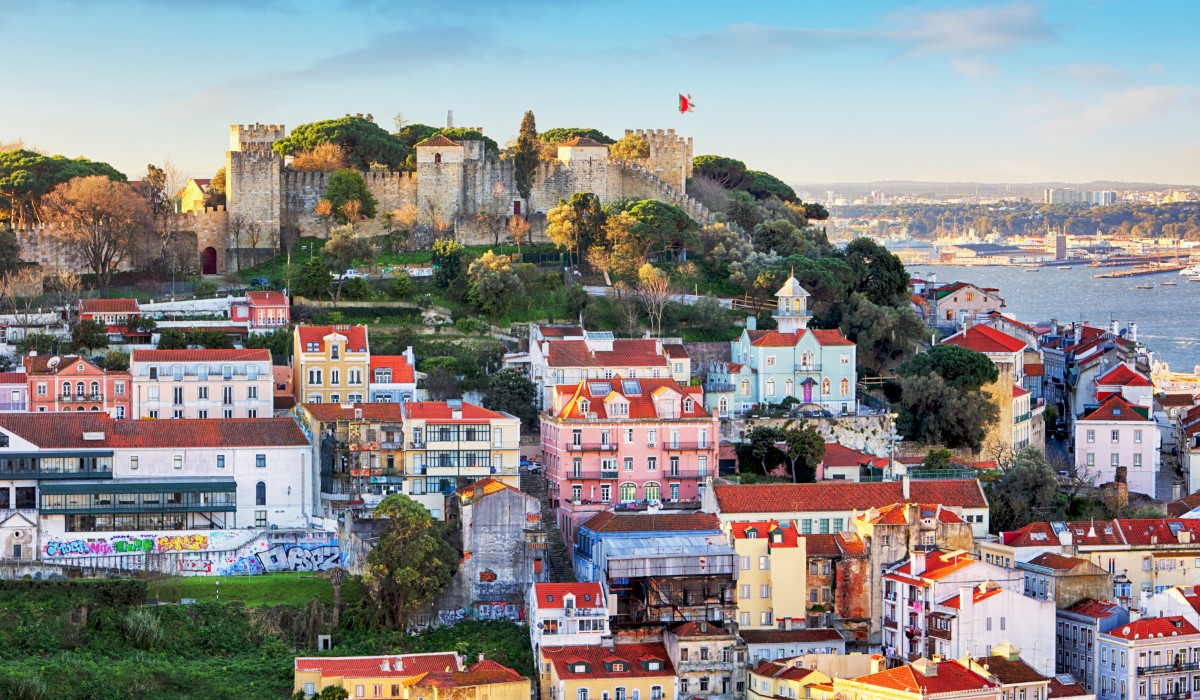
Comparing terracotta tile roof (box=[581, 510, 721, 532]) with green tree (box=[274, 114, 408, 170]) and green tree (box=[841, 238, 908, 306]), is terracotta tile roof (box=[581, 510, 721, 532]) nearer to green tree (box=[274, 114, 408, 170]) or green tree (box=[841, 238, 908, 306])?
green tree (box=[841, 238, 908, 306])

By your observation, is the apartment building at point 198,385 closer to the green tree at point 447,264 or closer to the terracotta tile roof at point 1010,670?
the green tree at point 447,264

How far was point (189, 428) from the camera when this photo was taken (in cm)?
4578

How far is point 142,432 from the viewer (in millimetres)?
Answer: 45344

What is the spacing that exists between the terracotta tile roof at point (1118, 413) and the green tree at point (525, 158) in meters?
19.9

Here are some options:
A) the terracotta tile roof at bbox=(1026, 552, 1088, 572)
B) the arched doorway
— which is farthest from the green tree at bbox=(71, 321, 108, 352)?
the terracotta tile roof at bbox=(1026, 552, 1088, 572)

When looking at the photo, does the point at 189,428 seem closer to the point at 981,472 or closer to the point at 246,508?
the point at 246,508

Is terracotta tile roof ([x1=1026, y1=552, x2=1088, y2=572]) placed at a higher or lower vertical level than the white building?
higher

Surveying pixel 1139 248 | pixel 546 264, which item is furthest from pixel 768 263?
pixel 1139 248

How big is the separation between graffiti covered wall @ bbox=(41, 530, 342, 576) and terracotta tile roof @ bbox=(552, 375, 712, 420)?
6903 mm

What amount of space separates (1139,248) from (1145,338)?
79.0m

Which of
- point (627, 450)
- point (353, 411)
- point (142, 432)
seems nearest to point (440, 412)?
point (353, 411)

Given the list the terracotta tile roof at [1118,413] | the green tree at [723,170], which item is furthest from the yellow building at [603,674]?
the green tree at [723,170]

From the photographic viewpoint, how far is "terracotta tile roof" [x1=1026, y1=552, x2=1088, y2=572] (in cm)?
4350

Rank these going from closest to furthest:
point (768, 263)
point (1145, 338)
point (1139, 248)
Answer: point (768, 263) < point (1145, 338) < point (1139, 248)
